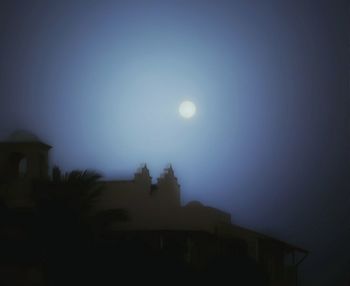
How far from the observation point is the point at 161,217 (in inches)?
717

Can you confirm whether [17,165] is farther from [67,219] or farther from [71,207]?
[67,219]

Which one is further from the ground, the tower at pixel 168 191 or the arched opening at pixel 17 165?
the arched opening at pixel 17 165

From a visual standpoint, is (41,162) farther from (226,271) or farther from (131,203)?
(226,271)

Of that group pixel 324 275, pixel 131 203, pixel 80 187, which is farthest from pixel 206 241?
pixel 324 275

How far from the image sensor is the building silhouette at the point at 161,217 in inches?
648

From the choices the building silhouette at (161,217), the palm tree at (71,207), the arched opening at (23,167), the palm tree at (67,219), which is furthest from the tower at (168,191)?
the arched opening at (23,167)

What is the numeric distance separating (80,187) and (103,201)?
7.10 feet

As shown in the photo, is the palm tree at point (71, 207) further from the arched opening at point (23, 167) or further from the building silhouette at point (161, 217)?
the arched opening at point (23, 167)

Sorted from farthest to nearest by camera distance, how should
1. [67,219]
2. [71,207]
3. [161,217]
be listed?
[161,217]
[71,207]
[67,219]

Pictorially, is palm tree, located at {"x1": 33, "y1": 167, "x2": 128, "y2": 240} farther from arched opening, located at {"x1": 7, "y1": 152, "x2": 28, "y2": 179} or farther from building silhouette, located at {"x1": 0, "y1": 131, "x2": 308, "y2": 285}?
arched opening, located at {"x1": 7, "y1": 152, "x2": 28, "y2": 179}

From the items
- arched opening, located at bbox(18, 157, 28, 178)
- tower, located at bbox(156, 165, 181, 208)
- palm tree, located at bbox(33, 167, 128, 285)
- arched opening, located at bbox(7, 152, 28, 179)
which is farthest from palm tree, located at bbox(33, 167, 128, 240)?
tower, located at bbox(156, 165, 181, 208)

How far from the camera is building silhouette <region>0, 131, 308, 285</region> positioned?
54.0ft

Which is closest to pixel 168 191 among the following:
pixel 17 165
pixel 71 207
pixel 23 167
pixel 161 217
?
pixel 161 217

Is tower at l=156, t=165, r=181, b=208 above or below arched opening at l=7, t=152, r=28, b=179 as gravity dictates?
below
